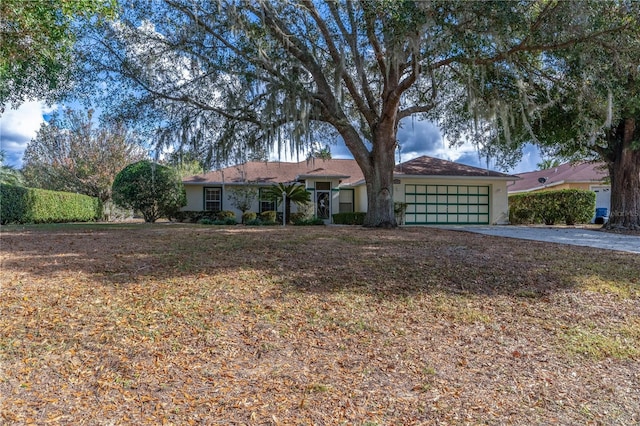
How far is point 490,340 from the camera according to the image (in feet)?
12.4

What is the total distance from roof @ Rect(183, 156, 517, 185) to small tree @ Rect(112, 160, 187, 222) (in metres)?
2.38

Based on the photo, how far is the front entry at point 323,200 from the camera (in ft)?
68.0

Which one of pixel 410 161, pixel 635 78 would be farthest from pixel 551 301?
pixel 410 161

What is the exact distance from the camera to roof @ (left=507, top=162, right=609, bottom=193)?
22.9 m

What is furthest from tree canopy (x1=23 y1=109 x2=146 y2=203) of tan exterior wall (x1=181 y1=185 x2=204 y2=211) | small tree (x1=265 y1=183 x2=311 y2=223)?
small tree (x1=265 y1=183 x2=311 y2=223)

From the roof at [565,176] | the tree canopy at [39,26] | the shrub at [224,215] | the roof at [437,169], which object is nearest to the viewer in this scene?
the tree canopy at [39,26]

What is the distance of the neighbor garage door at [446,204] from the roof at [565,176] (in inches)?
109

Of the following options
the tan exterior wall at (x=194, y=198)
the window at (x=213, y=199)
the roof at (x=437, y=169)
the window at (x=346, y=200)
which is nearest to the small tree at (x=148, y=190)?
the tan exterior wall at (x=194, y=198)

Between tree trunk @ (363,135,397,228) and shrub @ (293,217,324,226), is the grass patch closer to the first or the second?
Result: tree trunk @ (363,135,397,228)

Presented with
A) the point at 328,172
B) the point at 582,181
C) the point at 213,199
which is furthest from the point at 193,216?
the point at 582,181

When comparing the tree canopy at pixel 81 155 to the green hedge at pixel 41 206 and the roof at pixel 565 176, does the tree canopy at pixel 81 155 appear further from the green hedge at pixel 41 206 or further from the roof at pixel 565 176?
the roof at pixel 565 176

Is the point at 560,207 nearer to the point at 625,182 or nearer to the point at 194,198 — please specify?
the point at 625,182

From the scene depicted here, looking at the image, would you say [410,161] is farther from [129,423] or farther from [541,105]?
[129,423]

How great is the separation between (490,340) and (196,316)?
2848 mm
